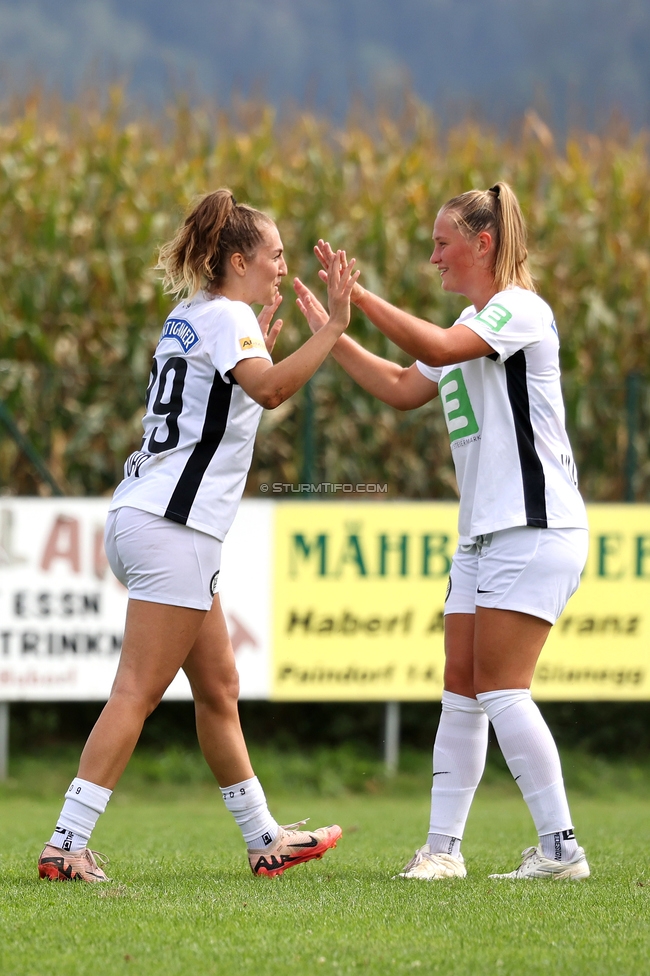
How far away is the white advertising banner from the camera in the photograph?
8.53 m

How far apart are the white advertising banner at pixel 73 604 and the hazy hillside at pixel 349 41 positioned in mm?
36723

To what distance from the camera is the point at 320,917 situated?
3.57 m

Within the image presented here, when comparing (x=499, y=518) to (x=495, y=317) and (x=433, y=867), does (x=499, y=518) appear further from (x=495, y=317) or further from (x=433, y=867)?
(x=433, y=867)

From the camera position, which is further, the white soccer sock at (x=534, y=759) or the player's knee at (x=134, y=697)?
the white soccer sock at (x=534, y=759)

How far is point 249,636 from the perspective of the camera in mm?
8773

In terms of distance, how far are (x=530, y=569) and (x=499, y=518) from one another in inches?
7.7

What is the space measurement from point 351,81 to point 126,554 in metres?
9.93

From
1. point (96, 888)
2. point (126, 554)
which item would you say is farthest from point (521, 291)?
point (96, 888)

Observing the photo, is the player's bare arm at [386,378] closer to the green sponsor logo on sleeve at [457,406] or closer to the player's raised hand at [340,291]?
the green sponsor logo on sleeve at [457,406]

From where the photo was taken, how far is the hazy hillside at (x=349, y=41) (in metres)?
46.1

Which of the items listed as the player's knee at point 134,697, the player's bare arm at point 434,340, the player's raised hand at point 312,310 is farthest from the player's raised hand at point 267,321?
the player's knee at point 134,697

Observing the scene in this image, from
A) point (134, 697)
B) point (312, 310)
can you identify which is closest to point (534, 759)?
point (134, 697)

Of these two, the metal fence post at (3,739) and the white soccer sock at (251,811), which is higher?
the white soccer sock at (251,811)

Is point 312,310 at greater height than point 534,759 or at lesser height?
greater
